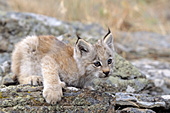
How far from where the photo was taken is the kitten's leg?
362cm

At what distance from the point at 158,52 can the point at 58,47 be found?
4881 mm

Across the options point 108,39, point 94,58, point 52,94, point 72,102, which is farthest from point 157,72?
point 52,94

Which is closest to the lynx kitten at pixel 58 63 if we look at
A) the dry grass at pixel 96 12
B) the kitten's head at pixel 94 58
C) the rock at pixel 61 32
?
the kitten's head at pixel 94 58

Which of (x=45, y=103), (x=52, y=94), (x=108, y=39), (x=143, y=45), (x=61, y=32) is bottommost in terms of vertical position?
(x=45, y=103)

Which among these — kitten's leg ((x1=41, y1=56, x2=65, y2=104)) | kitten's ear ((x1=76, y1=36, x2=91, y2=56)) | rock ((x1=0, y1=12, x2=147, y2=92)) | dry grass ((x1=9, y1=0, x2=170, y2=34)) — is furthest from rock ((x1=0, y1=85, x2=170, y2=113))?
dry grass ((x1=9, y1=0, x2=170, y2=34))

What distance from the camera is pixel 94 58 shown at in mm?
4137

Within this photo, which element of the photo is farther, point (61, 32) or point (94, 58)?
point (61, 32)

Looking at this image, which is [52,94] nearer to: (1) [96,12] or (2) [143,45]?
(2) [143,45]

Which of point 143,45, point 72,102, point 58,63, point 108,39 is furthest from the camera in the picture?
point 143,45

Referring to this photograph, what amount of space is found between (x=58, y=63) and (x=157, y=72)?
Answer: 10.4 ft

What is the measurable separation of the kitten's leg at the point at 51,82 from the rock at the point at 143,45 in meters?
4.15

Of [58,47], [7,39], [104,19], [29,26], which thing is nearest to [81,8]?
[104,19]

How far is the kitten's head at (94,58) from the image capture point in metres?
4.06

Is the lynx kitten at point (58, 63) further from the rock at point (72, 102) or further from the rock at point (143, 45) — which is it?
the rock at point (143, 45)
